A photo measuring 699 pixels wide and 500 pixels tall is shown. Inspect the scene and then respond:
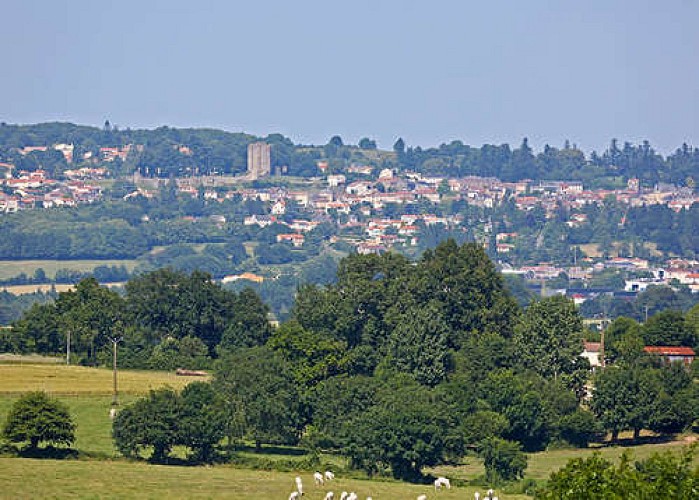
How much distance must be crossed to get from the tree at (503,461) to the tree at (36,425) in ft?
39.7

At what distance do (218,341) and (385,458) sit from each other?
3059 centimetres

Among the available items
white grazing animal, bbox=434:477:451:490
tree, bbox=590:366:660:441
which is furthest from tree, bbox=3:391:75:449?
tree, bbox=590:366:660:441

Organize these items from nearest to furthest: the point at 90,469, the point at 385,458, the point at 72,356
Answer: the point at 90,469 → the point at 385,458 → the point at 72,356

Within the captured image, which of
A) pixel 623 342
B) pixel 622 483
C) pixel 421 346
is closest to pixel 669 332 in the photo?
pixel 623 342

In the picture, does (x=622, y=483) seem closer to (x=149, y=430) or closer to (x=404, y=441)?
(x=404, y=441)

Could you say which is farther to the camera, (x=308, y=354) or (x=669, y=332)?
(x=669, y=332)

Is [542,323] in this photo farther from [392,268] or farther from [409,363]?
[392,268]

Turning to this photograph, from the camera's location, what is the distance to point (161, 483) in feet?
151

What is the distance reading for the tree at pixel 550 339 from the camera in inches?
2783

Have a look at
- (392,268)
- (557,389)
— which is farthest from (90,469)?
(392,268)

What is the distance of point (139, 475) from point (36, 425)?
584cm

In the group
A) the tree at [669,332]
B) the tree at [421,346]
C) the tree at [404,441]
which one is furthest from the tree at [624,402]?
the tree at [669,332]

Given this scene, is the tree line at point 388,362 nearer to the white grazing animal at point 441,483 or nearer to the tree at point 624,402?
the tree at point 624,402

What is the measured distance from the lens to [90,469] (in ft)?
157
